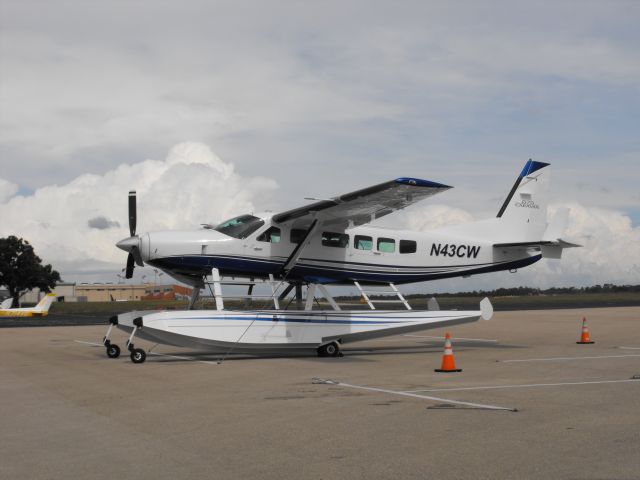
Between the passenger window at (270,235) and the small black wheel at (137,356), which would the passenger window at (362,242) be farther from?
the small black wheel at (137,356)

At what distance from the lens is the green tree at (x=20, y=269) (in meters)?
83.8

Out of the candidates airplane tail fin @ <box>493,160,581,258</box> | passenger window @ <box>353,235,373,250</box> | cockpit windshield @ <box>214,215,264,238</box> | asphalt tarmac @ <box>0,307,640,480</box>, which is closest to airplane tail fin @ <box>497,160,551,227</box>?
airplane tail fin @ <box>493,160,581,258</box>

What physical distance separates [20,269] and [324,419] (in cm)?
8346

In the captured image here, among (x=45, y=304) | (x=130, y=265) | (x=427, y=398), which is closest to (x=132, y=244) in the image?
(x=130, y=265)

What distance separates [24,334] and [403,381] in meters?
21.6

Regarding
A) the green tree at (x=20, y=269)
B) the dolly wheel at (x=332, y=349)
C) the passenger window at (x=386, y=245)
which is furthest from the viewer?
the green tree at (x=20, y=269)

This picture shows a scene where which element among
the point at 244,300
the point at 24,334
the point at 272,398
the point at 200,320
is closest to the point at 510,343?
the point at 244,300

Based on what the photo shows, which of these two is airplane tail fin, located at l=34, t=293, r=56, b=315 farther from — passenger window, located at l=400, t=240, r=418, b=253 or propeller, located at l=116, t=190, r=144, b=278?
passenger window, located at l=400, t=240, r=418, b=253

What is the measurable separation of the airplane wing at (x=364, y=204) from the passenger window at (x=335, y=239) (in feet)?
1.25

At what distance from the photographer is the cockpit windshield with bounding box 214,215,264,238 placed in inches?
730

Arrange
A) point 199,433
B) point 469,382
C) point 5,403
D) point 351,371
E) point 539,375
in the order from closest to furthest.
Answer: point 199,433 → point 5,403 → point 469,382 → point 539,375 → point 351,371

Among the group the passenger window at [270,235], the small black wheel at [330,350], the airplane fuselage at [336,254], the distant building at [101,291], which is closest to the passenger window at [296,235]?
the airplane fuselage at [336,254]

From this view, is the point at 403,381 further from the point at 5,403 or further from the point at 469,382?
the point at 5,403

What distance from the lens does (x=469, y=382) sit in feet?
39.6
